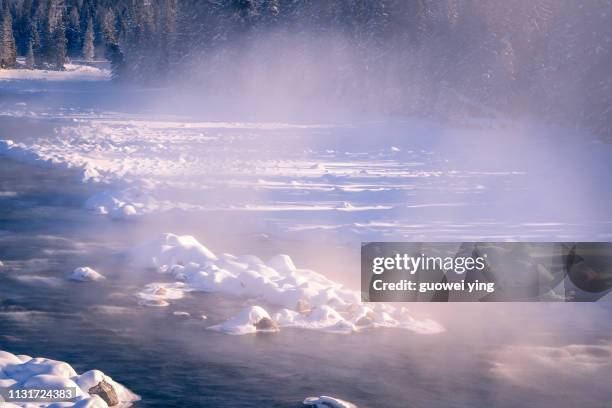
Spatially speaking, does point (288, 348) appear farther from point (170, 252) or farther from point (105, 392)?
point (170, 252)

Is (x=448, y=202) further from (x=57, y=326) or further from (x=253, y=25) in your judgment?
(x=253, y=25)

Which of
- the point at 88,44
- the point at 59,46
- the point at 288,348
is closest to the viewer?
the point at 288,348

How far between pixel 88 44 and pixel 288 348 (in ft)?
448

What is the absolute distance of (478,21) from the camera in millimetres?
44750

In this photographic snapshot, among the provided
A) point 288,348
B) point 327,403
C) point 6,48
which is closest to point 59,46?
point 6,48

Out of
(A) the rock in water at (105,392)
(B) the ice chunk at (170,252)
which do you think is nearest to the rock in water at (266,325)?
(A) the rock in water at (105,392)

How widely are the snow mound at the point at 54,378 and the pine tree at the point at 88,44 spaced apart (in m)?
136

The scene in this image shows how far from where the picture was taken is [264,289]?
13250 mm

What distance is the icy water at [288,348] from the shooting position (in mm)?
9586

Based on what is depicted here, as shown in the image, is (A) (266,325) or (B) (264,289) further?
(B) (264,289)

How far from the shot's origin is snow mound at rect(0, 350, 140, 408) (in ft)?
29.1

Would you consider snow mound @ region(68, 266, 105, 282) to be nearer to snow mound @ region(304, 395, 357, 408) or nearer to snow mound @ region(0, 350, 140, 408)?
snow mound @ region(0, 350, 140, 408)

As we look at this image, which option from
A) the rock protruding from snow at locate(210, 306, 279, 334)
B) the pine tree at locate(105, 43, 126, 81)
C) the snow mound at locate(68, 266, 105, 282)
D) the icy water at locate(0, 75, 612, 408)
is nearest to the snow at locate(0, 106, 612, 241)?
the icy water at locate(0, 75, 612, 408)

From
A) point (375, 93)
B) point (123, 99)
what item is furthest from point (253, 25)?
point (375, 93)
